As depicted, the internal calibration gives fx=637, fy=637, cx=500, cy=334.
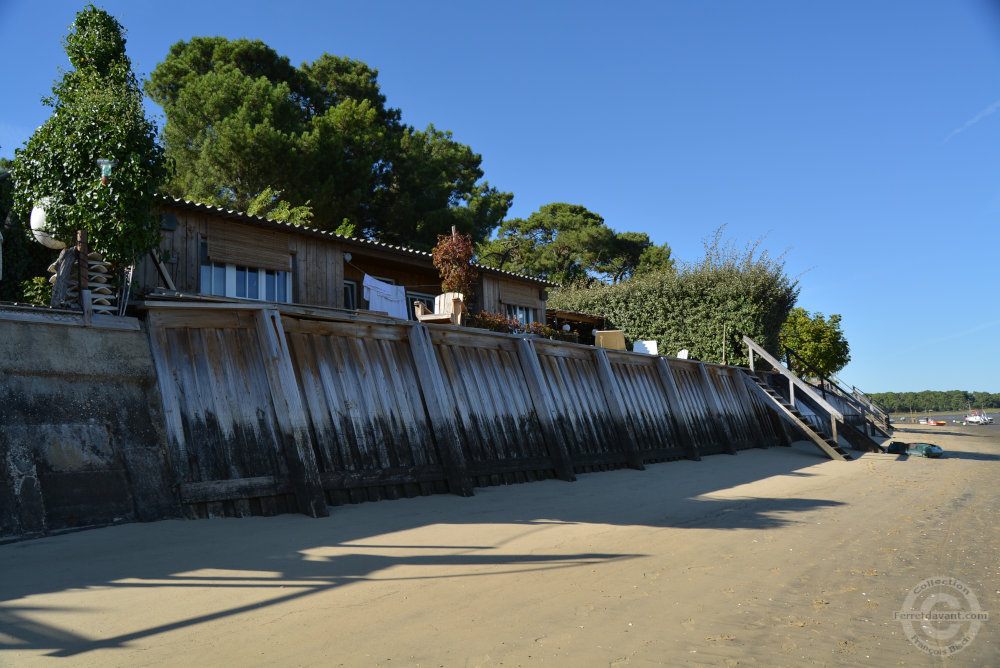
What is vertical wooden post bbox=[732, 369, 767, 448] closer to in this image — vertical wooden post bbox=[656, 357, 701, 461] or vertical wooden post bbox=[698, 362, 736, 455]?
vertical wooden post bbox=[698, 362, 736, 455]

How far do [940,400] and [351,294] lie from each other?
195m

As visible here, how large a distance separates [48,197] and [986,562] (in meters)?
11.2

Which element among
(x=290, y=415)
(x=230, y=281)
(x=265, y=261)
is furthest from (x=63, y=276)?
(x=265, y=261)

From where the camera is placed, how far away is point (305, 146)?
73.9 feet

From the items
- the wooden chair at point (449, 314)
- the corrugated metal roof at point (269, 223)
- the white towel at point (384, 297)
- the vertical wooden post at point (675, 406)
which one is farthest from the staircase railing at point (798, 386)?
the white towel at point (384, 297)

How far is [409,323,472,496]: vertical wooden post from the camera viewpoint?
26.6ft

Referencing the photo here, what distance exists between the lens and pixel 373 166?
1022 inches

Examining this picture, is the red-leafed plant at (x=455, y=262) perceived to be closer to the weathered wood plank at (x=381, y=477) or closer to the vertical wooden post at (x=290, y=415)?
the weathered wood plank at (x=381, y=477)

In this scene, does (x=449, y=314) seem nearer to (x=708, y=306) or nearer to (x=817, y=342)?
(x=708, y=306)

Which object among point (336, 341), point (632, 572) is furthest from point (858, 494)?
point (336, 341)

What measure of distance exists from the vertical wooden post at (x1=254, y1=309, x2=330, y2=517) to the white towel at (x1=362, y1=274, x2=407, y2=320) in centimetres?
640

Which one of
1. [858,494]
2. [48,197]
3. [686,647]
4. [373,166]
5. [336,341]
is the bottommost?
[858,494]

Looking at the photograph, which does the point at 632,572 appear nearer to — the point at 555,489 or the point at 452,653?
the point at 452,653

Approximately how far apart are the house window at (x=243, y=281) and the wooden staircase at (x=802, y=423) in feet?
41.9
